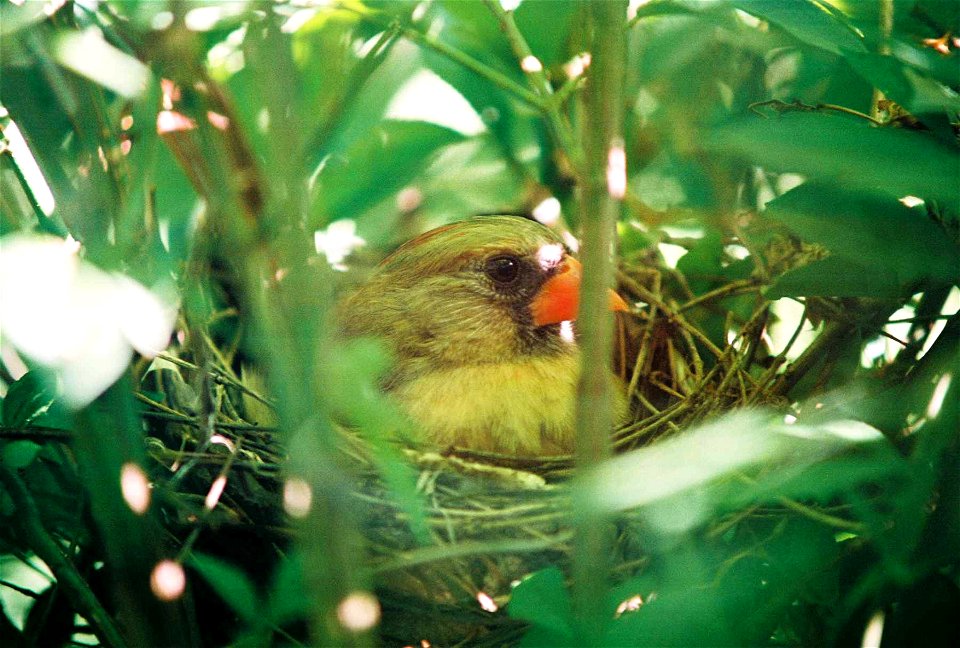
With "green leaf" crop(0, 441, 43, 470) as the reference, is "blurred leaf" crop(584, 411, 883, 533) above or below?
below

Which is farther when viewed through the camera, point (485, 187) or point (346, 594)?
point (485, 187)

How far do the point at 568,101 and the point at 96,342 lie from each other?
1588mm

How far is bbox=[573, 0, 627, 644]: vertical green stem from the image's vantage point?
0.92m

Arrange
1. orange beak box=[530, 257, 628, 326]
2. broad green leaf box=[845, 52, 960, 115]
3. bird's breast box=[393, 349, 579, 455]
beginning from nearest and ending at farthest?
broad green leaf box=[845, 52, 960, 115] → bird's breast box=[393, 349, 579, 455] → orange beak box=[530, 257, 628, 326]

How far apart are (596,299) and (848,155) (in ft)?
1.29

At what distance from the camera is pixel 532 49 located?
2.07 metres

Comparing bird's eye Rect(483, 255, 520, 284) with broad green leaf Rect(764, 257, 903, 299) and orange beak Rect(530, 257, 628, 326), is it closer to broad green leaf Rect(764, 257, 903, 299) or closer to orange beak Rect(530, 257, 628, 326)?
orange beak Rect(530, 257, 628, 326)

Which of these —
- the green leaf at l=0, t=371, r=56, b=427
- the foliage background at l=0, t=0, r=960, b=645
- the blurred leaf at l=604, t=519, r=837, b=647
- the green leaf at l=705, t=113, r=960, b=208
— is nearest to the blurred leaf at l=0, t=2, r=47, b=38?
the foliage background at l=0, t=0, r=960, b=645

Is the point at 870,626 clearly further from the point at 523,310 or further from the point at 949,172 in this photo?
the point at 523,310

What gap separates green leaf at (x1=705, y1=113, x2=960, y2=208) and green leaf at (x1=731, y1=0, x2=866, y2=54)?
0.57 feet

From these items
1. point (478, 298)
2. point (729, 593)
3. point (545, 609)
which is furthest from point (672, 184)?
point (545, 609)

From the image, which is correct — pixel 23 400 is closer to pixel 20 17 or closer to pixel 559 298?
pixel 20 17

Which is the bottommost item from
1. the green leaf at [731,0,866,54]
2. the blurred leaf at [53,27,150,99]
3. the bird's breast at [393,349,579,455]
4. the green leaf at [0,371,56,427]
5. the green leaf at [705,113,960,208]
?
the green leaf at [705,113,960,208]

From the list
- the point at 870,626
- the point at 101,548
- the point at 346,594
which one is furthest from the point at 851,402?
the point at 101,548
